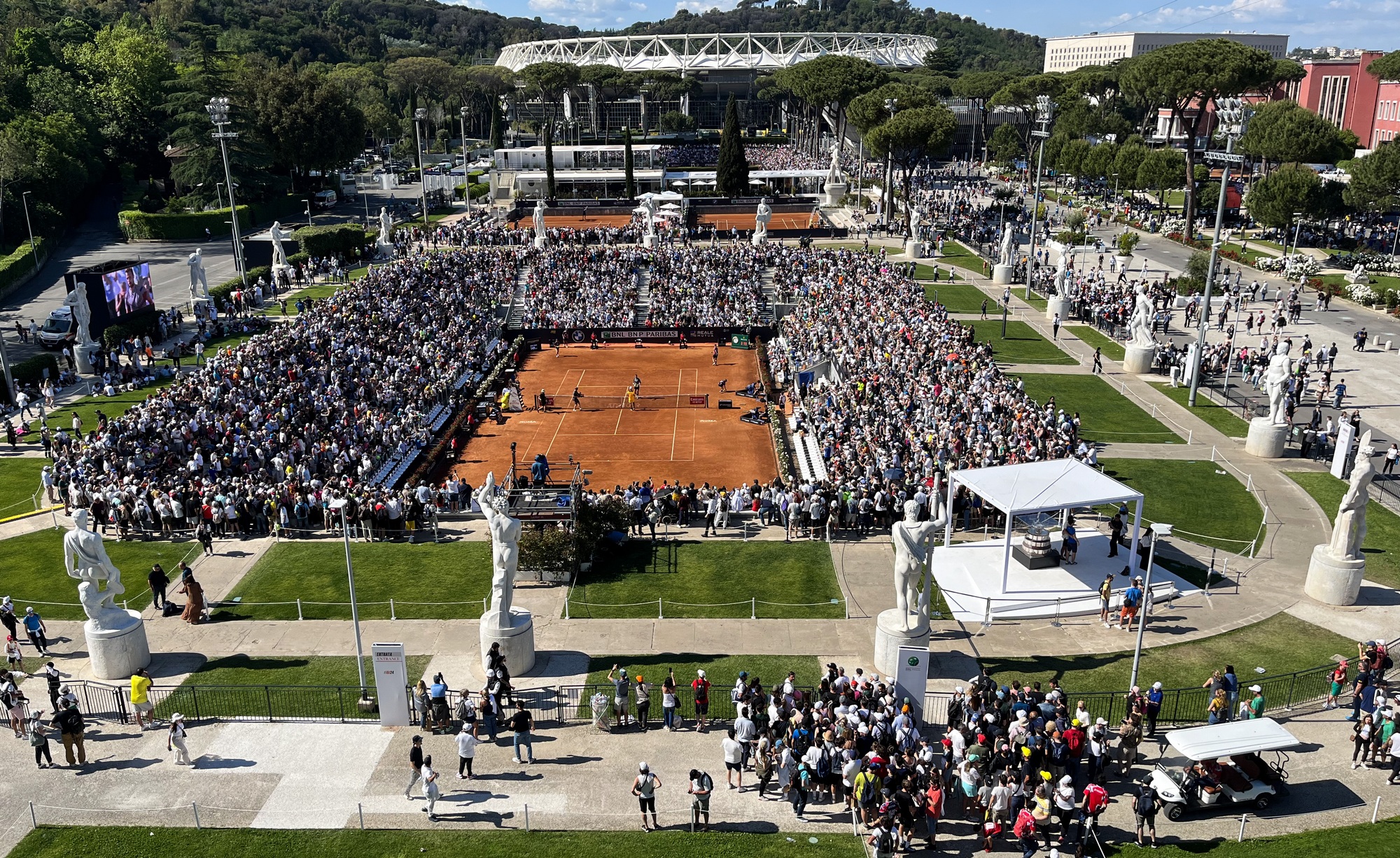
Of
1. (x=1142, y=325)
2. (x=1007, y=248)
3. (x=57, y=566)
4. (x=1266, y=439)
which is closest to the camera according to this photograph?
(x=57, y=566)

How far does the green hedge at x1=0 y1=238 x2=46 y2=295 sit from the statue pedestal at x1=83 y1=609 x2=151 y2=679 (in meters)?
49.1

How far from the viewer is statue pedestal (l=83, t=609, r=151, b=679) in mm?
21047

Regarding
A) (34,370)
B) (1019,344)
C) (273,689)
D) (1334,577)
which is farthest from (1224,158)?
(34,370)

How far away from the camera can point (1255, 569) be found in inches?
1029

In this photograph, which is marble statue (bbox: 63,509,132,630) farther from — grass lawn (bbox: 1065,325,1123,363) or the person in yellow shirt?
grass lawn (bbox: 1065,325,1123,363)

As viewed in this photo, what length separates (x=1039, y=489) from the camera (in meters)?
24.8

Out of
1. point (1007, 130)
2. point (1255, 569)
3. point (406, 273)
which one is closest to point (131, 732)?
point (1255, 569)

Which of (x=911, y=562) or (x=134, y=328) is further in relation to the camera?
(x=134, y=328)

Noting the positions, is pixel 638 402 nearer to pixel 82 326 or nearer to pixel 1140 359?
pixel 1140 359

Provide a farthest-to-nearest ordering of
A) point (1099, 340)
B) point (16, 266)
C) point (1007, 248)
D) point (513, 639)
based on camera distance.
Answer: point (1007, 248)
point (16, 266)
point (1099, 340)
point (513, 639)

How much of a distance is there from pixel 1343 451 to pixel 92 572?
3451cm

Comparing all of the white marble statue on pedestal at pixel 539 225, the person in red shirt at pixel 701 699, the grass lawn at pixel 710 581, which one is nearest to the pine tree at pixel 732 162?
the white marble statue on pedestal at pixel 539 225

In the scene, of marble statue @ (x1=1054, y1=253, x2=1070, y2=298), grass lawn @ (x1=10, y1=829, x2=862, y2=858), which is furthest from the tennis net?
grass lawn @ (x1=10, y1=829, x2=862, y2=858)

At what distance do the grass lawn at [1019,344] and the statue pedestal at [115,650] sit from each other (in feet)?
122
